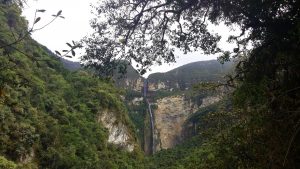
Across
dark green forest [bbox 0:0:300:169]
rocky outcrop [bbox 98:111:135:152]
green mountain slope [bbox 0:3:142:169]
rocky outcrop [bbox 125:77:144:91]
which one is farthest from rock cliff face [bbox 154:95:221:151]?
dark green forest [bbox 0:0:300:169]

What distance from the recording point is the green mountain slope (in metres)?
26.9

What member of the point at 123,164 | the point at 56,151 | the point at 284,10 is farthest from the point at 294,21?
the point at 123,164

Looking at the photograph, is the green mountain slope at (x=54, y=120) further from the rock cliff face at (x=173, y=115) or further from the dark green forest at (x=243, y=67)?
the rock cliff face at (x=173, y=115)

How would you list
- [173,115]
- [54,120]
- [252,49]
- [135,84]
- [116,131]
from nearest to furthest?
[252,49]
[54,120]
[116,131]
[173,115]
[135,84]

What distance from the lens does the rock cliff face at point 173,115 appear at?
3684 inches

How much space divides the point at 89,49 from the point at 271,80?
12.4ft

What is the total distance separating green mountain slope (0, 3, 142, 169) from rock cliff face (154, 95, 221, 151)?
33876 millimetres

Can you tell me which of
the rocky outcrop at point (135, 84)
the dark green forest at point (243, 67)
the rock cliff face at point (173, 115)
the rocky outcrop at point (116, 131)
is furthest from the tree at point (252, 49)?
the rocky outcrop at point (135, 84)

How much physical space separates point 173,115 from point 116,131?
45606 mm

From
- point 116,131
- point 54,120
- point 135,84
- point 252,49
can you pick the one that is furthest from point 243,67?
point 135,84

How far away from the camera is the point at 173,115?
98.0m

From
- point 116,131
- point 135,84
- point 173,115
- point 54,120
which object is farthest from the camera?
point 135,84

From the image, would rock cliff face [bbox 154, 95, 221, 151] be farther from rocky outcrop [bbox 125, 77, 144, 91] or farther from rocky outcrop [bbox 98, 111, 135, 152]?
rocky outcrop [bbox 98, 111, 135, 152]

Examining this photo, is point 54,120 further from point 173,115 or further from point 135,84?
point 135,84
